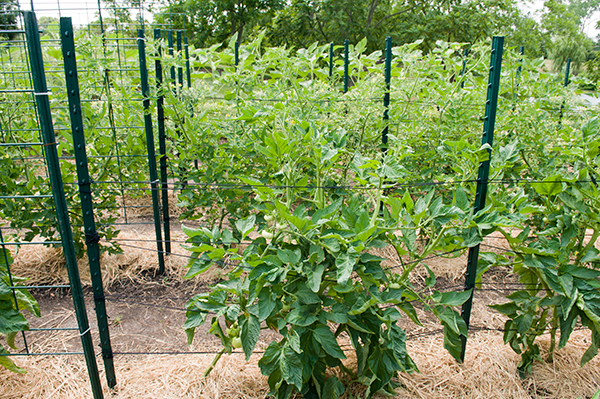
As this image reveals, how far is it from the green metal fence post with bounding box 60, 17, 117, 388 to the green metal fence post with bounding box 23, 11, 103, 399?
70mm

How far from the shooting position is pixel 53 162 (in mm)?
1641

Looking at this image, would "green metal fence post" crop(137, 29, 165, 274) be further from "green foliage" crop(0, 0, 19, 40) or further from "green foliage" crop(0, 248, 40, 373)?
"green foliage" crop(0, 248, 40, 373)

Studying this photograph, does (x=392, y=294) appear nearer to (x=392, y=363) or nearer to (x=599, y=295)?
(x=392, y=363)

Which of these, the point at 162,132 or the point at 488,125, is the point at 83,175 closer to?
the point at 162,132

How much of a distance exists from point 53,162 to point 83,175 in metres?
Result: 0.17

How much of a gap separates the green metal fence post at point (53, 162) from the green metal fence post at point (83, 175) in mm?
70

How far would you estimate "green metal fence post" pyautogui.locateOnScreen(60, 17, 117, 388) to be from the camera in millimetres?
1664

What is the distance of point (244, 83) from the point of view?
317 cm

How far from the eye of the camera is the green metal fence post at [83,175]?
1664 millimetres

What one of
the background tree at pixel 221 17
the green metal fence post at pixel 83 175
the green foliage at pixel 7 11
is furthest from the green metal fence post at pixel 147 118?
the background tree at pixel 221 17

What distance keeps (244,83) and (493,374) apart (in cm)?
242

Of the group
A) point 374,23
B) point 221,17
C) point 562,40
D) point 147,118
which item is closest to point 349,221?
point 147,118

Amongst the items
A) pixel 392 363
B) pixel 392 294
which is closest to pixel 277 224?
pixel 392 294

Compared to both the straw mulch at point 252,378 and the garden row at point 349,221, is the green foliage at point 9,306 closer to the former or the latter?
the straw mulch at point 252,378
